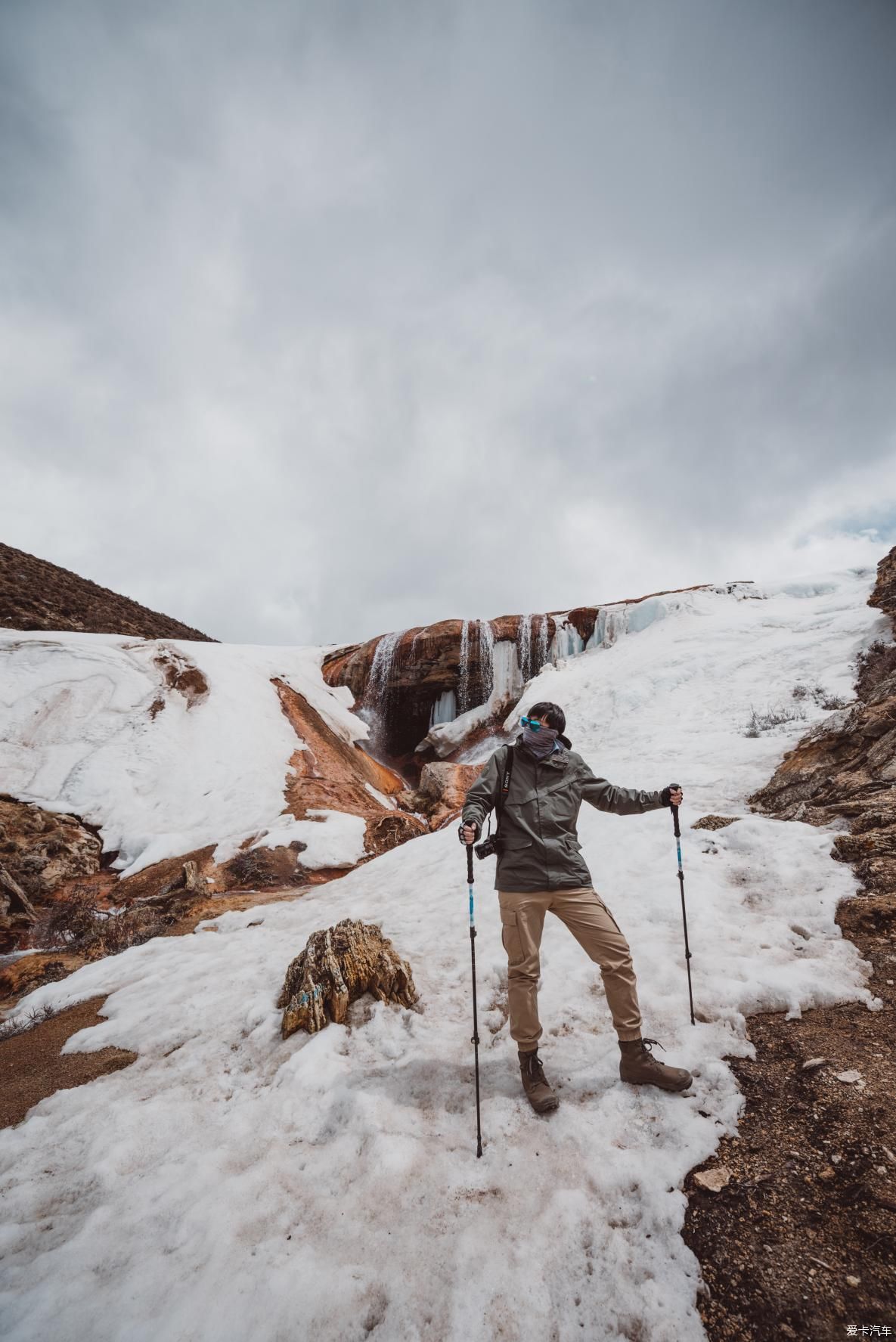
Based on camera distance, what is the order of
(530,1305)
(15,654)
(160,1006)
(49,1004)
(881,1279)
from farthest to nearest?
(15,654), (49,1004), (160,1006), (530,1305), (881,1279)

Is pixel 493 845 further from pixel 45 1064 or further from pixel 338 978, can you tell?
pixel 45 1064

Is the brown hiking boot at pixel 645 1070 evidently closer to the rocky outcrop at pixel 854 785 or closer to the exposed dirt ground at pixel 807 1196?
the exposed dirt ground at pixel 807 1196

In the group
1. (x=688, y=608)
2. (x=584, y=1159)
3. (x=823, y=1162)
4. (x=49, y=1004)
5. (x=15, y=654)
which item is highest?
(x=688, y=608)

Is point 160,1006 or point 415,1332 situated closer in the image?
point 415,1332

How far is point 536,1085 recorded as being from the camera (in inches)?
144

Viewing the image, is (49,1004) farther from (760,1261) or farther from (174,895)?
(760,1261)

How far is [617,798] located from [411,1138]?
2771 millimetres

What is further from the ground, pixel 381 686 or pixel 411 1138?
pixel 381 686

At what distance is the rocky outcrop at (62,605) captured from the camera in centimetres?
2533

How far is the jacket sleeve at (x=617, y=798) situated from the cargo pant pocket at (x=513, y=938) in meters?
1.09

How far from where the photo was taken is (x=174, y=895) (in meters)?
9.61

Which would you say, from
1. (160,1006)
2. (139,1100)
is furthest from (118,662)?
(139,1100)

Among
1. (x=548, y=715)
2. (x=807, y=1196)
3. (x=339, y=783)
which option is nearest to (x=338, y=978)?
(x=548, y=715)

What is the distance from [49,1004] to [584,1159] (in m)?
6.32
